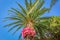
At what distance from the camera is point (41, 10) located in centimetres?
2386

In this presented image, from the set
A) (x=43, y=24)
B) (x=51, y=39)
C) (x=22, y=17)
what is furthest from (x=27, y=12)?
(x=51, y=39)

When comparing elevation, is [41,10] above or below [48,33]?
above

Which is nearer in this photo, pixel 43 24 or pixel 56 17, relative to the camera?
pixel 43 24

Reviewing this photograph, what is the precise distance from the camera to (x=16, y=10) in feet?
79.6

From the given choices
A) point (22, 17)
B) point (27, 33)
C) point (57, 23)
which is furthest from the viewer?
point (57, 23)

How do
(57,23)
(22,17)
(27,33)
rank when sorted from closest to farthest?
1. (27,33)
2. (22,17)
3. (57,23)

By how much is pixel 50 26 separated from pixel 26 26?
501 cm

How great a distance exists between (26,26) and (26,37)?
152cm

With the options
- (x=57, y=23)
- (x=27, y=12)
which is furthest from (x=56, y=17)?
(x=27, y=12)

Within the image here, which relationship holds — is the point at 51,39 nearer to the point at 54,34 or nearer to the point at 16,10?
the point at 54,34

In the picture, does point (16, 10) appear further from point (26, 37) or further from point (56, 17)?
point (56, 17)

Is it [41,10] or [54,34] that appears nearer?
[41,10]

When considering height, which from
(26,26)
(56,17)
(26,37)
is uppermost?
(56,17)

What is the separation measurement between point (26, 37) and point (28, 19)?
227 centimetres
